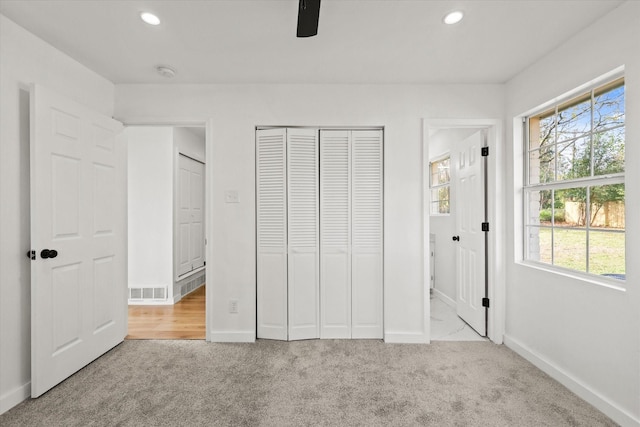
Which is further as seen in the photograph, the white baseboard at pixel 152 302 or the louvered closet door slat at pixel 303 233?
the white baseboard at pixel 152 302

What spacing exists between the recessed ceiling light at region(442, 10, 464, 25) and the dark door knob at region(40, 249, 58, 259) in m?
3.05

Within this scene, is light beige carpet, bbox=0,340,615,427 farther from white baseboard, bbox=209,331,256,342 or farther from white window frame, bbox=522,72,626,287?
white window frame, bbox=522,72,626,287

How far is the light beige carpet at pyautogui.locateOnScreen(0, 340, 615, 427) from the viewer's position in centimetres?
182

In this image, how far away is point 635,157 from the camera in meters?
1.71

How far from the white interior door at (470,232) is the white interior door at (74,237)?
11.3 feet

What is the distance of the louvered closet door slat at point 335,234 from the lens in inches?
116

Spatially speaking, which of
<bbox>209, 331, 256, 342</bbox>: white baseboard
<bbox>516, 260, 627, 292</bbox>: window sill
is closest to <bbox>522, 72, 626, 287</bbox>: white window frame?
<bbox>516, 260, 627, 292</bbox>: window sill

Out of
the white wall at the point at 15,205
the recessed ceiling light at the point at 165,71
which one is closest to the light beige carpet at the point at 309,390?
the white wall at the point at 15,205

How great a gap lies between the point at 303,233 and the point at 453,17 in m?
2.03

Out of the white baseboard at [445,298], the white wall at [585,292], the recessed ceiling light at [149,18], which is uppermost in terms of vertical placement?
the recessed ceiling light at [149,18]

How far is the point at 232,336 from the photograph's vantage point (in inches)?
114

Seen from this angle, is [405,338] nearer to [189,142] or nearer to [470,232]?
[470,232]

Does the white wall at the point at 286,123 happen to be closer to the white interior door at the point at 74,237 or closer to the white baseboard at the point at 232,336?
the white baseboard at the point at 232,336

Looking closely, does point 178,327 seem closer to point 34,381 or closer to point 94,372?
point 94,372
